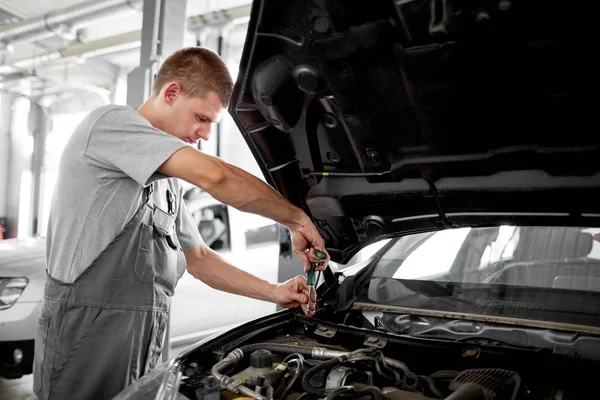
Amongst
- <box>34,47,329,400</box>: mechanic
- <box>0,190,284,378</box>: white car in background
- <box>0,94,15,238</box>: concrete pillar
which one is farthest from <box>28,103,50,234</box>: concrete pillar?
<box>34,47,329,400</box>: mechanic

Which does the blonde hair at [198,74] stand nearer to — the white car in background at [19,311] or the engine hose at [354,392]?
the engine hose at [354,392]

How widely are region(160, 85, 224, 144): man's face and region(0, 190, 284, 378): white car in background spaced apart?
6.24 ft

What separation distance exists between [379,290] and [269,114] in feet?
2.56

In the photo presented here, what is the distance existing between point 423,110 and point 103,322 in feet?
3.62

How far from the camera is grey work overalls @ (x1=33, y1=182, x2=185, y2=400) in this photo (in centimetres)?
153

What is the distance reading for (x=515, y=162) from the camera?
4.58 feet

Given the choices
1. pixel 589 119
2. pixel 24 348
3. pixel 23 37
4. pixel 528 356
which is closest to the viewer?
pixel 589 119

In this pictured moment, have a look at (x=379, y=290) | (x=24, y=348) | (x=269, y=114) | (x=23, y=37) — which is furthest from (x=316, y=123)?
(x=23, y=37)

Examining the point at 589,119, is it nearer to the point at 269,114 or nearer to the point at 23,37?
the point at 269,114

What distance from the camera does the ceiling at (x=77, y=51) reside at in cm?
572

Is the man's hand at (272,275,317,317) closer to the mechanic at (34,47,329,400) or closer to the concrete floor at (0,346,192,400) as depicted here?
the mechanic at (34,47,329,400)

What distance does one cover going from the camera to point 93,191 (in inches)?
61.2

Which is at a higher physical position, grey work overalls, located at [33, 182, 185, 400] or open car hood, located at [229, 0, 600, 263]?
open car hood, located at [229, 0, 600, 263]

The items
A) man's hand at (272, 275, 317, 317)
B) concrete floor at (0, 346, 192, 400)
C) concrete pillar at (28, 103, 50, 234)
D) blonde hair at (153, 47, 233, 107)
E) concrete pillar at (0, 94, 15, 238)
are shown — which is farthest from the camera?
concrete pillar at (28, 103, 50, 234)
